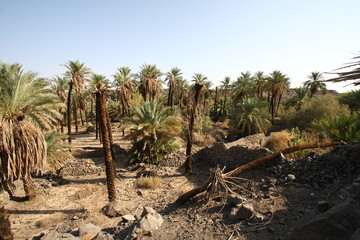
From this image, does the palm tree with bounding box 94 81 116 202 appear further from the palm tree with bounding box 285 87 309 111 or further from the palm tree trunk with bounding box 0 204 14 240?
the palm tree with bounding box 285 87 309 111

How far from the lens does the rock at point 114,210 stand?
8125 mm

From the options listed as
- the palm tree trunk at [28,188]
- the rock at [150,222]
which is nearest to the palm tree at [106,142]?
the rock at [150,222]

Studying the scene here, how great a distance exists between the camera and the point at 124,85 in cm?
2495

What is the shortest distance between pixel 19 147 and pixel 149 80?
56.0 feet

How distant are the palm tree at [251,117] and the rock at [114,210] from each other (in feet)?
51.8

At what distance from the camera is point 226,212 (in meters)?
6.16

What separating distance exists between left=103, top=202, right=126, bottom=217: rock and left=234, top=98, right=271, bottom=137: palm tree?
622 inches

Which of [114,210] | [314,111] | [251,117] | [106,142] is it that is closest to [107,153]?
[106,142]

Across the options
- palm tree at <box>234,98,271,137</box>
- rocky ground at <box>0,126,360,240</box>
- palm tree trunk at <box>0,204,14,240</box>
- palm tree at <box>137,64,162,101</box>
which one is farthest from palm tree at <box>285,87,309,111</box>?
palm tree trunk at <box>0,204,14,240</box>

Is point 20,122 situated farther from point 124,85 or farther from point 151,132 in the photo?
point 124,85

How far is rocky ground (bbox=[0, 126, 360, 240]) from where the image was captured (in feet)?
15.7

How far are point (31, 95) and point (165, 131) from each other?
792 centimetres

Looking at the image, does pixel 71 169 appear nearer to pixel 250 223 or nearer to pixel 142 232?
pixel 142 232

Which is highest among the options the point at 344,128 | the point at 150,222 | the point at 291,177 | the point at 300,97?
the point at 300,97
